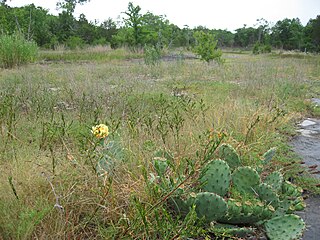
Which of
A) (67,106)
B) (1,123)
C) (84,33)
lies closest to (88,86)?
(67,106)

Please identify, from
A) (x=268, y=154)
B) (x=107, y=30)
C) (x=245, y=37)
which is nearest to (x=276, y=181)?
(x=268, y=154)

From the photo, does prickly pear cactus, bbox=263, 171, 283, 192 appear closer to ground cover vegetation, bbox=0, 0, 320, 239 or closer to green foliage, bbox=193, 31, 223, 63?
ground cover vegetation, bbox=0, 0, 320, 239

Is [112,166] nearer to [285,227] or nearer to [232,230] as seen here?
[232,230]

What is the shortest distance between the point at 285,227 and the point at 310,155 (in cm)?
157

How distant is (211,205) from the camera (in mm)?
1880

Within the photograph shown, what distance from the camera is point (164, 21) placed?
29.5 meters

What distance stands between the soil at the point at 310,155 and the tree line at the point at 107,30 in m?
12.4

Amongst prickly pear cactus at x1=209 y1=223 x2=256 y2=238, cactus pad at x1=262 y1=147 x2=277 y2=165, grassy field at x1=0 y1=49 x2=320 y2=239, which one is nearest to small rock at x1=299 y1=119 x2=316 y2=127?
grassy field at x1=0 y1=49 x2=320 y2=239

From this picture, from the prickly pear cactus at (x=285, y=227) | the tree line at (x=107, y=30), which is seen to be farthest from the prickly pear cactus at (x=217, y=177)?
the tree line at (x=107, y=30)

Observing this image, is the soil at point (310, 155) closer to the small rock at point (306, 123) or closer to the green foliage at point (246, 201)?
the small rock at point (306, 123)

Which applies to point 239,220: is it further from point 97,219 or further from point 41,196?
point 41,196

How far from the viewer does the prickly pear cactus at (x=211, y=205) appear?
187 centimetres

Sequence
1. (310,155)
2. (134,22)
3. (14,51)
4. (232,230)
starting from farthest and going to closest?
(134,22)
(14,51)
(310,155)
(232,230)

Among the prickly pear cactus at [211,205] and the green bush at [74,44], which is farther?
the green bush at [74,44]
